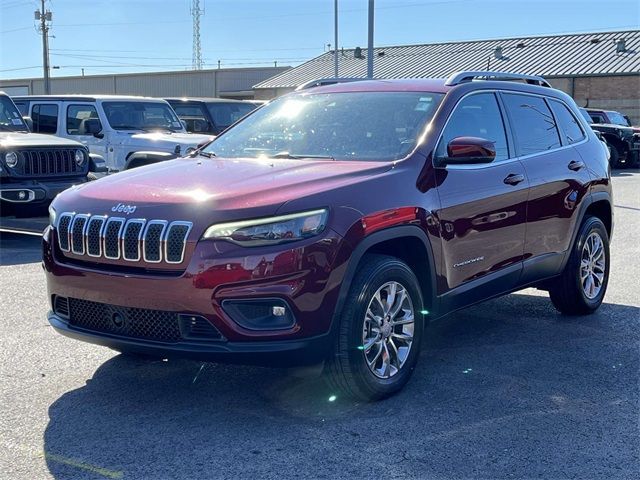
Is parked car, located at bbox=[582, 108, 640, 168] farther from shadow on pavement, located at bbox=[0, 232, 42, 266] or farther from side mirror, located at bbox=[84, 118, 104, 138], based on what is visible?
shadow on pavement, located at bbox=[0, 232, 42, 266]

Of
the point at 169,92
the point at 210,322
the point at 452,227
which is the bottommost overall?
the point at 210,322

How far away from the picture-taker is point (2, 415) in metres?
4.25

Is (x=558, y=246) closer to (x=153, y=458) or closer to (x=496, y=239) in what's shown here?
(x=496, y=239)

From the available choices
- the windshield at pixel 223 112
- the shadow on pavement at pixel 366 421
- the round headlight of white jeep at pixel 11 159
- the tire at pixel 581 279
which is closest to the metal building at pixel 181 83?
the windshield at pixel 223 112

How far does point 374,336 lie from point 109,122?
995 centimetres

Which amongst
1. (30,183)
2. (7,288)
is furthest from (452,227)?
(30,183)

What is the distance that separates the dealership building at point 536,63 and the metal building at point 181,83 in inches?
72.4

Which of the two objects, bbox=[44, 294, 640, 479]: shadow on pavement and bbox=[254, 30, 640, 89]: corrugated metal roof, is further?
bbox=[254, 30, 640, 89]: corrugated metal roof

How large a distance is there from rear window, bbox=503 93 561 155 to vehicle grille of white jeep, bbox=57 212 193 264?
9.34ft

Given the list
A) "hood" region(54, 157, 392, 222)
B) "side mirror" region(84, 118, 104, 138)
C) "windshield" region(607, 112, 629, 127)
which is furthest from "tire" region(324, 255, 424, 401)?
"windshield" region(607, 112, 629, 127)

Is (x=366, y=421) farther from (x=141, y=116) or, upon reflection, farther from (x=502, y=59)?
(x=502, y=59)

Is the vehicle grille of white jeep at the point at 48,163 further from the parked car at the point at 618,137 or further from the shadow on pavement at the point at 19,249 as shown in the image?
the parked car at the point at 618,137

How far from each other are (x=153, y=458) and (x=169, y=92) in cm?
5314

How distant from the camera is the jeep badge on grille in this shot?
4.16m
